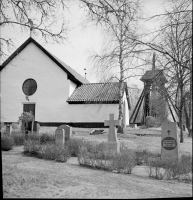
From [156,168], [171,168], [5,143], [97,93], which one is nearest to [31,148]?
[5,143]

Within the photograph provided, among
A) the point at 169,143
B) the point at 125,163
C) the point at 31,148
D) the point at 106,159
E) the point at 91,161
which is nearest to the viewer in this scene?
the point at 169,143

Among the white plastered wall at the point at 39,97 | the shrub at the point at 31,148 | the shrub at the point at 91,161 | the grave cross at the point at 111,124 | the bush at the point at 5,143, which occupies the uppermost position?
the white plastered wall at the point at 39,97

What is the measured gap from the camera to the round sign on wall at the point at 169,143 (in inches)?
110

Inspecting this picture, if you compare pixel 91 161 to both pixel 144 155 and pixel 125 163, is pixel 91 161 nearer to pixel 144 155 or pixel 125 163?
pixel 125 163

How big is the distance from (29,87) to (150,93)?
1.37m

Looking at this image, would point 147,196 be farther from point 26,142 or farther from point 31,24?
point 26,142

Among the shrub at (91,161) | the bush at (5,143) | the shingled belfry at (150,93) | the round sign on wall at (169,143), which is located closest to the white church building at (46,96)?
the shingled belfry at (150,93)

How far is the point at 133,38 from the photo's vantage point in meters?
2.36

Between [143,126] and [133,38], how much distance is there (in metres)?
0.91

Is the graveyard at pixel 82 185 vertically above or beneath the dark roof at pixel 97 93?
beneath

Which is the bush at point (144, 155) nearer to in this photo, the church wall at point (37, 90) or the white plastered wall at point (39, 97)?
the white plastered wall at point (39, 97)

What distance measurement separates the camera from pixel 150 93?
2.44 meters

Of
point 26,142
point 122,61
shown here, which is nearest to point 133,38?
point 122,61

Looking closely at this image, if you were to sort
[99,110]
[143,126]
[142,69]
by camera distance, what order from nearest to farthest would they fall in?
[143,126] < [142,69] < [99,110]
